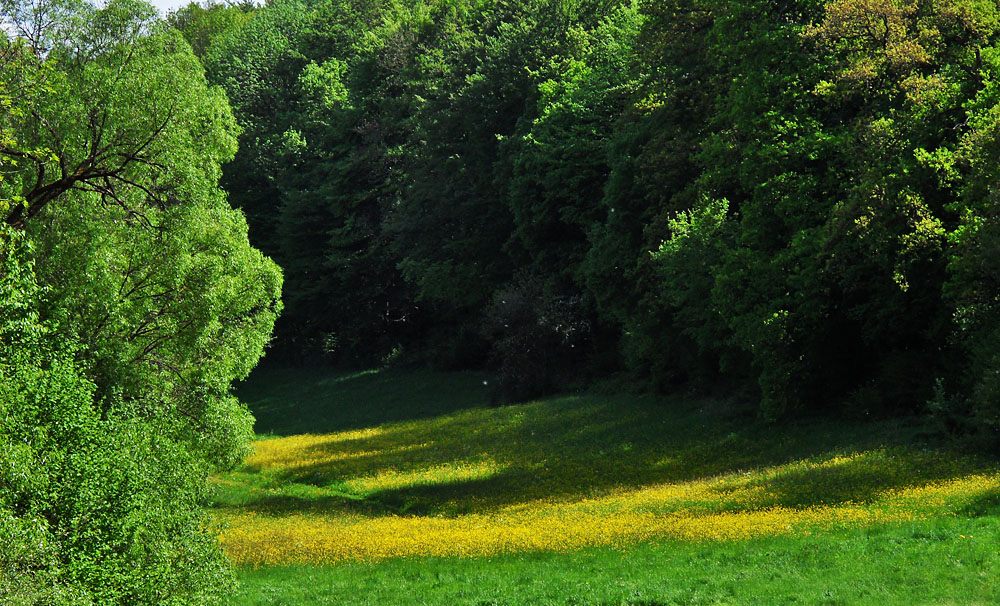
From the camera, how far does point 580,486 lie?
2819 cm

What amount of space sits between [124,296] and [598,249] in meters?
25.8

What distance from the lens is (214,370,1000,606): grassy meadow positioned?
15.8 metres

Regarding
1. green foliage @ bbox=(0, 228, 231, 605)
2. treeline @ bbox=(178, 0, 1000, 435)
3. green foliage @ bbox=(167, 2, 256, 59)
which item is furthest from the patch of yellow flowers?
green foliage @ bbox=(167, 2, 256, 59)

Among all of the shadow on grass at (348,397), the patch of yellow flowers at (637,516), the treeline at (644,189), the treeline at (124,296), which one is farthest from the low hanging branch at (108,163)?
the shadow on grass at (348,397)

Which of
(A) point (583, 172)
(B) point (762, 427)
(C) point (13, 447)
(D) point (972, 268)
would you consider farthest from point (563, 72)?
(C) point (13, 447)

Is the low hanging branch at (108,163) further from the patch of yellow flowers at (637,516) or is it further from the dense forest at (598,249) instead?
the patch of yellow flowers at (637,516)

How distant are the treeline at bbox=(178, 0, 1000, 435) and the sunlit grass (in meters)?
2.48

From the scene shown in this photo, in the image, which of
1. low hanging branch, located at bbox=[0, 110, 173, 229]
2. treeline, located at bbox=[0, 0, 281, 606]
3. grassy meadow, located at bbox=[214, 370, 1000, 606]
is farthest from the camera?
low hanging branch, located at bbox=[0, 110, 173, 229]

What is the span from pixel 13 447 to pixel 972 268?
2083cm

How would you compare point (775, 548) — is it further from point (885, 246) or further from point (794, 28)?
point (794, 28)

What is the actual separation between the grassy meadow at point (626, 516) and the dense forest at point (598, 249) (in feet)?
8.57

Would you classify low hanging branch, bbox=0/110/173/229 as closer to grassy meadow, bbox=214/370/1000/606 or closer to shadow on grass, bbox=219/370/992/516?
grassy meadow, bbox=214/370/1000/606

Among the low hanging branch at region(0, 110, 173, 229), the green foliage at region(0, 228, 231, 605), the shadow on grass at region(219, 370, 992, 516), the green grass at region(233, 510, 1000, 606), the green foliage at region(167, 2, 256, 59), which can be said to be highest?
the green foliage at region(167, 2, 256, 59)

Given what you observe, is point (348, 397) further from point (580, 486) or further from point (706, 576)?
point (706, 576)
